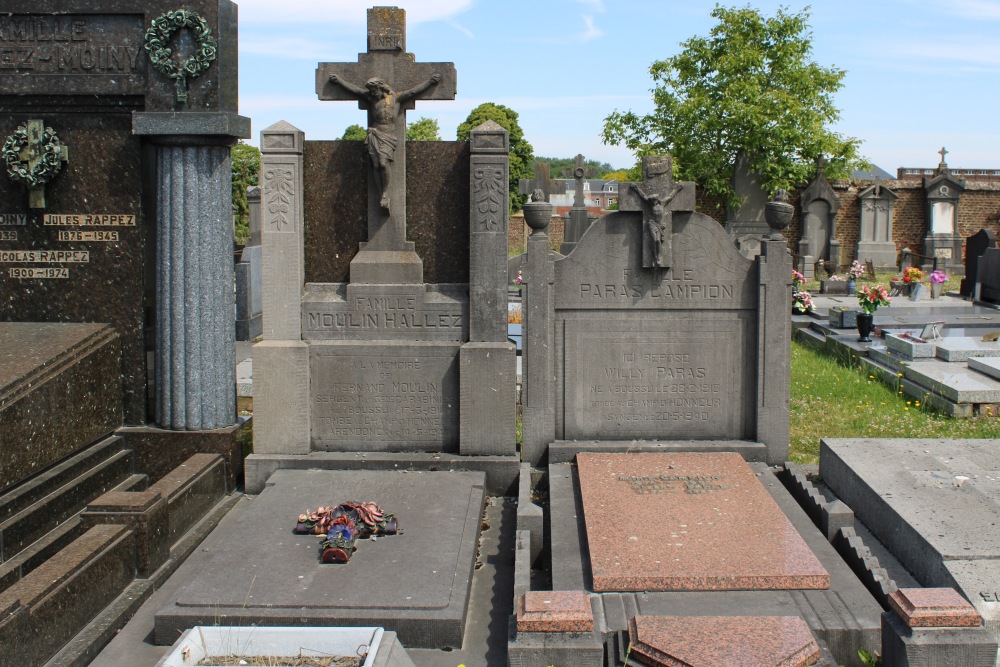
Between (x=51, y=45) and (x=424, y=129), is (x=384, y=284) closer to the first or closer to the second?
A: (x=51, y=45)

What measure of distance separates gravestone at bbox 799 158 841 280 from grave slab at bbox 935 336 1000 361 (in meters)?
18.3

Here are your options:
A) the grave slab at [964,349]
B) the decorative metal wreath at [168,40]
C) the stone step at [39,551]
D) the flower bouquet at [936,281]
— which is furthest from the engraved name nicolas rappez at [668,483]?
the flower bouquet at [936,281]

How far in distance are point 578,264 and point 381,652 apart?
394cm

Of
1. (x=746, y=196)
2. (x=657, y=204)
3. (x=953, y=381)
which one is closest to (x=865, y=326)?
(x=953, y=381)

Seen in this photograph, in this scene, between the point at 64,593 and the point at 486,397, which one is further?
the point at 486,397

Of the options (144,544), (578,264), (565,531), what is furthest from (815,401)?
(144,544)

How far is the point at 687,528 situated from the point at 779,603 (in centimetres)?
84

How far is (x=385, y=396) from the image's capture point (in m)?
6.96

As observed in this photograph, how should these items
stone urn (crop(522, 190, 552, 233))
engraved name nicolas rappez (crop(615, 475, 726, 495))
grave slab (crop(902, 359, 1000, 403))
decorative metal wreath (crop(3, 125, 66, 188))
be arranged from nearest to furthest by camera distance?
engraved name nicolas rappez (crop(615, 475, 726, 495)) < decorative metal wreath (crop(3, 125, 66, 188)) < stone urn (crop(522, 190, 552, 233)) < grave slab (crop(902, 359, 1000, 403))

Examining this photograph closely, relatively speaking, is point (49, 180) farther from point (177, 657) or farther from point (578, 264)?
point (177, 657)

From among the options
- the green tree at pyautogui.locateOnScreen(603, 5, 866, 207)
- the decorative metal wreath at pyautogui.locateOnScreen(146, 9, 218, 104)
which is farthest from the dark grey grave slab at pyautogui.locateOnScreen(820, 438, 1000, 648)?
the green tree at pyautogui.locateOnScreen(603, 5, 866, 207)

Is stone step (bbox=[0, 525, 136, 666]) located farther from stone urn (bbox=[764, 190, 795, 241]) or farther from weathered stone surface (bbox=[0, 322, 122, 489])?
stone urn (bbox=[764, 190, 795, 241])

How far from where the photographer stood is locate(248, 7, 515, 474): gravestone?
6.84 meters

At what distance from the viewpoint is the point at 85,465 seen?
609cm
